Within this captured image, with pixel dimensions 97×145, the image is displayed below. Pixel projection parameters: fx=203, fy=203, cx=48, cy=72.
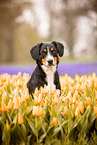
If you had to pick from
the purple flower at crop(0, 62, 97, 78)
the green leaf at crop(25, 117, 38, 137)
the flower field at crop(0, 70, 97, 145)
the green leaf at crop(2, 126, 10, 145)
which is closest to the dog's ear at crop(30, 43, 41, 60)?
the flower field at crop(0, 70, 97, 145)

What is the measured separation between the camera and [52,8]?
13.8 meters

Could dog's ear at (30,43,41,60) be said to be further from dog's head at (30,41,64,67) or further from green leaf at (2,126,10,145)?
green leaf at (2,126,10,145)

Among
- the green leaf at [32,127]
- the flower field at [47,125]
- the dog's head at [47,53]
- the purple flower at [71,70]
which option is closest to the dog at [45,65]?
the dog's head at [47,53]

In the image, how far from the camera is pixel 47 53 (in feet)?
12.5

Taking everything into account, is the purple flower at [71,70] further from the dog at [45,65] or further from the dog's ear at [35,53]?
the dog's ear at [35,53]

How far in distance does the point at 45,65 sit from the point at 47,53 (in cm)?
23

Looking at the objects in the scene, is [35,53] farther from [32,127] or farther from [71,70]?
[71,70]

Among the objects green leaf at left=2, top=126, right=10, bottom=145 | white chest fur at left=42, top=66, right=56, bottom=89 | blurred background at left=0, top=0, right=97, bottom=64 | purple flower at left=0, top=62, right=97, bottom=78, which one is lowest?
green leaf at left=2, top=126, right=10, bottom=145

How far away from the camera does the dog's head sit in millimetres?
3719

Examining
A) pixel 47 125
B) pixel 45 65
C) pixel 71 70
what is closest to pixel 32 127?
pixel 47 125

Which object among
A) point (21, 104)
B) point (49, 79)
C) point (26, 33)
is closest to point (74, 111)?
point (21, 104)

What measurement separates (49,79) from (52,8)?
35.4 feet

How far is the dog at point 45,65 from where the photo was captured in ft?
12.6

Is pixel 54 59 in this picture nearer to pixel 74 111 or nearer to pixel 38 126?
pixel 74 111
